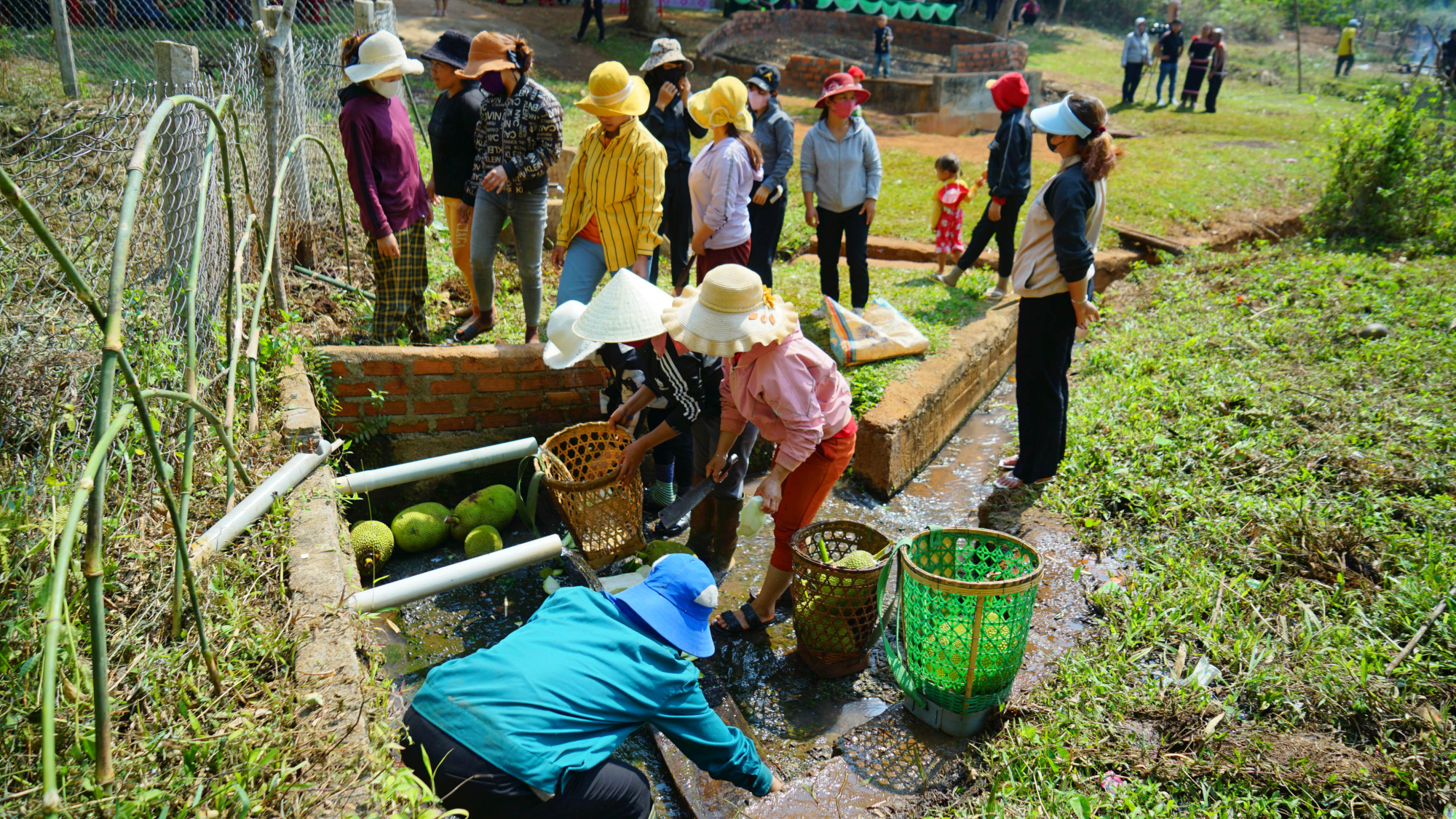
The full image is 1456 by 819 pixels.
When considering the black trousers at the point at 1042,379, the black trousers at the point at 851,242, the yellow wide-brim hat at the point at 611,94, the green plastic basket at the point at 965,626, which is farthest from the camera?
the black trousers at the point at 851,242

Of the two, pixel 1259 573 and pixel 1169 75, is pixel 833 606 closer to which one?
pixel 1259 573

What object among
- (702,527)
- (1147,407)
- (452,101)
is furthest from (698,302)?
(1147,407)

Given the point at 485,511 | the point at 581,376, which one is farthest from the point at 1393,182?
the point at 485,511

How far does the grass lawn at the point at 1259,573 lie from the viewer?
2760mm

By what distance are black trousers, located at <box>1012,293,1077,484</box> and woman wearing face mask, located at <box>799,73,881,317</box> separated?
141cm

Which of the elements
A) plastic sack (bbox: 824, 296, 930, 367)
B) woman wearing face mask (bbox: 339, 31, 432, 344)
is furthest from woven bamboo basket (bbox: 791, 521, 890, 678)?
woman wearing face mask (bbox: 339, 31, 432, 344)

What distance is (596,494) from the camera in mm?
3854

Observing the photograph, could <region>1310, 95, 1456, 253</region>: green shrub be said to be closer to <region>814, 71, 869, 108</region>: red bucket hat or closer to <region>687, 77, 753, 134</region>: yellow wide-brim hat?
<region>814, 71, 869, 108</region>: red bucket hat

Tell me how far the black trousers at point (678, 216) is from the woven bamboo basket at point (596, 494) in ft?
4.90

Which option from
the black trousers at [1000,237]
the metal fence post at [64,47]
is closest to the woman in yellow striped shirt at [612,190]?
the black trousers at [1000,237]

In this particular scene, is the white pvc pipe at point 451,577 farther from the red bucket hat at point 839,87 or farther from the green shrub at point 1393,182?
the green shrub at point 1393,182

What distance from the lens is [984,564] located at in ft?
11.4

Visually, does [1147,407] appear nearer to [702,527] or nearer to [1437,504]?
[1437,504]

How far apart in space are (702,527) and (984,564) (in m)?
1.29
